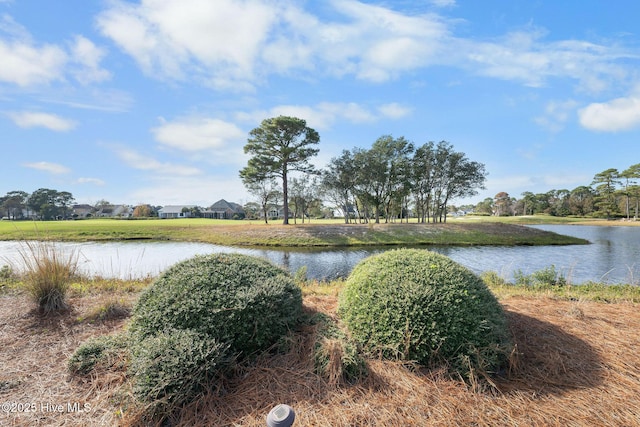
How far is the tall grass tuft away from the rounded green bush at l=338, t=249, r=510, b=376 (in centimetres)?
448

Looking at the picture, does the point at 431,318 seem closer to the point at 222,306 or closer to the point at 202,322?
the point at 222,306

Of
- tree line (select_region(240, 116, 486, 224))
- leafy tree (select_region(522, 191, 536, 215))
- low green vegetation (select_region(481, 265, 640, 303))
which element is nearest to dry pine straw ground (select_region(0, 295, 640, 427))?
low green vegetation (select_region(481, 265, 640, 303))

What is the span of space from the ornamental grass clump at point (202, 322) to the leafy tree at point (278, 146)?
28.5 metres

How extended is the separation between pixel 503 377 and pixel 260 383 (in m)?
2.24

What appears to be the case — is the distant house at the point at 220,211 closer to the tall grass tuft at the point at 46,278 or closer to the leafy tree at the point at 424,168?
the leafy tree at the point at 424,168

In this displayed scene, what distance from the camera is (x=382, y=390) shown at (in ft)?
7.61

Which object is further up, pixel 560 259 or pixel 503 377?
pixel 503 377

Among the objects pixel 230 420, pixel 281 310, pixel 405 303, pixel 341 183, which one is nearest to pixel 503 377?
pixel 405 303

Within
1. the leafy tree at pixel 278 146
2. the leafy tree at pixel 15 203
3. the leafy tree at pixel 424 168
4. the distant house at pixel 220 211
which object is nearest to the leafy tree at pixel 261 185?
the leafy tree at pixel 278 146

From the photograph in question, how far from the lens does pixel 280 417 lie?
→ 1.30 metres

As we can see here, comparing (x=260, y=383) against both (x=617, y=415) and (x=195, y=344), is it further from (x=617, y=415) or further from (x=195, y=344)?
(x=617, y=415)

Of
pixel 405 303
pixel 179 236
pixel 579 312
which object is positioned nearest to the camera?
pixel 405 303

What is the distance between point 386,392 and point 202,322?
67.9 inches

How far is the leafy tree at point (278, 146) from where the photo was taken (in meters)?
30.7
